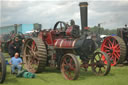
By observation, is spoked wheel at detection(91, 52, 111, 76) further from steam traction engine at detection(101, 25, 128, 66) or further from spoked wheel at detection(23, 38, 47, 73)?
steam traction engine at detection(101, 25, 128, 66)

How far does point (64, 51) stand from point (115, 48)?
10.3 ft

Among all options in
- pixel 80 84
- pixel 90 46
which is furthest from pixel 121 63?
pixel 80 84

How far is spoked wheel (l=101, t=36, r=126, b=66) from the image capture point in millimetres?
8195

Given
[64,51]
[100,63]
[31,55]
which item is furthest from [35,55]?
[100,63]

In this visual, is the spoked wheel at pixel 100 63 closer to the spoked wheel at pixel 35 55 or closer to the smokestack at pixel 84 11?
the spoked wheel at pixel 35 55

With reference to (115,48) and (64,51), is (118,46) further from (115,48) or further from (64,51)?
(64,51)

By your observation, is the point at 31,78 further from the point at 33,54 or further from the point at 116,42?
the point at 116,42

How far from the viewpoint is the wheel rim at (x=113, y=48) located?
859 cm

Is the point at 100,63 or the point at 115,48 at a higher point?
the point at 115,48

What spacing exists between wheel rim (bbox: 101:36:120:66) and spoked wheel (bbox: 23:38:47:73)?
3290 mm

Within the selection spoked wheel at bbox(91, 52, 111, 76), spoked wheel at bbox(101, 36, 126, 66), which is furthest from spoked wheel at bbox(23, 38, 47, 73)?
spoked wheel at bbox(101, 36, 126, 66)

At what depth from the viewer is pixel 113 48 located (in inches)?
346

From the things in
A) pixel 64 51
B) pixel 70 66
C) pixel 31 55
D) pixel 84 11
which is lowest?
pixel 70 66

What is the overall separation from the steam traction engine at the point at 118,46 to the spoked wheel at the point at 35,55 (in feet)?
10.8
